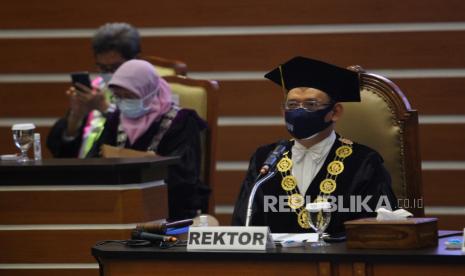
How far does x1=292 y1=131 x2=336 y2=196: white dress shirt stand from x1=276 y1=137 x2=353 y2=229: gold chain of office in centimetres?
3

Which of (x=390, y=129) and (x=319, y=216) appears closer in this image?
(x=319, y=216)

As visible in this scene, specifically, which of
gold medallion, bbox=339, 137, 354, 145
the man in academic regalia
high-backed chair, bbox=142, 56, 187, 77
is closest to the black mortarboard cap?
the man in academic regalia

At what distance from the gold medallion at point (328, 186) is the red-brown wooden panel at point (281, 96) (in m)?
2.54

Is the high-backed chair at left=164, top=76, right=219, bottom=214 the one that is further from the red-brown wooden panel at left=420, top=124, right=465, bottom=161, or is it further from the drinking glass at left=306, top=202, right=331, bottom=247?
the drinking glass at left=306, top=202, right=331, bottom=247

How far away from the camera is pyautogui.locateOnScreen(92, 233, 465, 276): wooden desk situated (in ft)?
9.61

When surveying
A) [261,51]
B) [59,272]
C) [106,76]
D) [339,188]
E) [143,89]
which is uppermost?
[261,51]

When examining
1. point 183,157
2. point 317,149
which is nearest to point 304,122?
point 317,149

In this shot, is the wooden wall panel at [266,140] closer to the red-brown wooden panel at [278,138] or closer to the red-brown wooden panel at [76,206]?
the red-brown wooden panel at [278,138]

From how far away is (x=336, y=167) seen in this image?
13.0 feet

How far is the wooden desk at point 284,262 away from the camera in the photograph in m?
2.93

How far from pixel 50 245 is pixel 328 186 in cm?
120

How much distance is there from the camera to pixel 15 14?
680 cm

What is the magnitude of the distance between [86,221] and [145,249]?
103 centimetres

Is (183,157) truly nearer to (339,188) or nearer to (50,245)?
(50,245)
